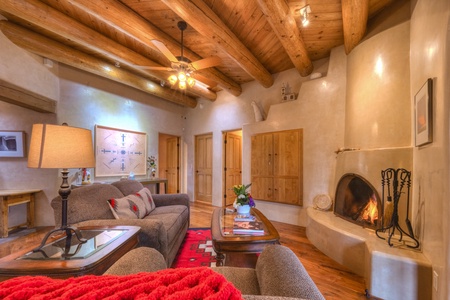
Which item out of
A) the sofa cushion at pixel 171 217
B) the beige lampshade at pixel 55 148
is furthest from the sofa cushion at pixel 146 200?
the beige lampshade at pixel 55 148

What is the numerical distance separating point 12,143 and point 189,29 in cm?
345

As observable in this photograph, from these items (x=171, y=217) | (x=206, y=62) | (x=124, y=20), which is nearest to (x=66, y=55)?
(x=124, y=20)

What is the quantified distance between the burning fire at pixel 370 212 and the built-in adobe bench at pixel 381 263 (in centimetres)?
13

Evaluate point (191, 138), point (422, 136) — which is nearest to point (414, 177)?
point (422, 136)

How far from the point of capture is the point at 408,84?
2129mm

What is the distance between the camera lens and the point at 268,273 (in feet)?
2.98

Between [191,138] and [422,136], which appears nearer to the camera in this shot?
[422,136]

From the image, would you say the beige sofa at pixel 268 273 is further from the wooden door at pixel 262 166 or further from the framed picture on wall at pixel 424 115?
the wooden door at pixel 262 166

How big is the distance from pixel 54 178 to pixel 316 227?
4.34m

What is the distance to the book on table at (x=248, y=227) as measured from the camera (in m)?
1.85

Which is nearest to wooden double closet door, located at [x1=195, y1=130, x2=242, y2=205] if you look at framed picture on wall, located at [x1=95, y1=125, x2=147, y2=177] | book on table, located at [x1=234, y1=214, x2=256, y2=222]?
framed picture on wall, located at [x1=95, y1=125, x2=147, y2=177]

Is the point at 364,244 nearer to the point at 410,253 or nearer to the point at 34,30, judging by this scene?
the point at 410,253

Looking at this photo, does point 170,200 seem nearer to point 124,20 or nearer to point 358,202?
point 124,20

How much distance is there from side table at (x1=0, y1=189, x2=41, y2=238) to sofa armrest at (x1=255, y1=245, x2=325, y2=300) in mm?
3849
